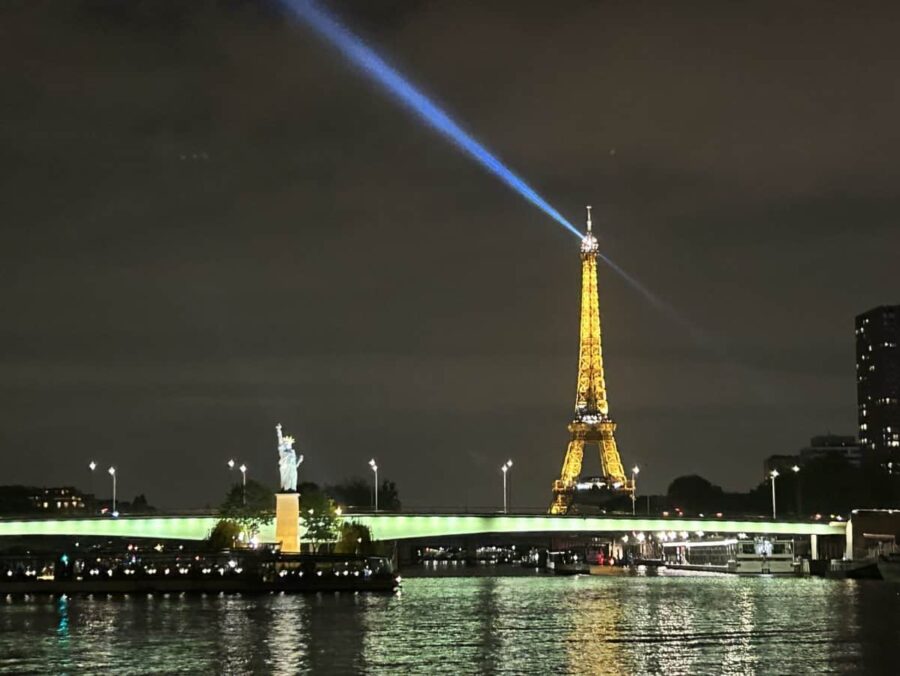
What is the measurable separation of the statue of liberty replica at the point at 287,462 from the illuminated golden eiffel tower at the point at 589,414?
7422 centimetres

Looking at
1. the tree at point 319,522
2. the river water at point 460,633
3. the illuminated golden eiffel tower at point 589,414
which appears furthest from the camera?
the illuminated golden eiffel tower at point 589,414

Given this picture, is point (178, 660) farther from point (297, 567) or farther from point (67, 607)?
point (297, 567)

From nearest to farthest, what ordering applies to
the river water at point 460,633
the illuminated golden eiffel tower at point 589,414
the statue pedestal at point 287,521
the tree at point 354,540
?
1. the river water at point 460,633
2. the statue pedestal at point 287,521
3. the tree at point 354,540
4. the illuminated golden eiffel tower at point 589,414

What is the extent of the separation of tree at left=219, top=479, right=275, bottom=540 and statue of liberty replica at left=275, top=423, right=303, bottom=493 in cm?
2462

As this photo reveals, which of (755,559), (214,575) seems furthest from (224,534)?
(755,559)

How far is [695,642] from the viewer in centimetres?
5691

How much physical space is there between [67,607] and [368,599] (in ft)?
52.4

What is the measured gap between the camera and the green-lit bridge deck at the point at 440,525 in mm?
125594

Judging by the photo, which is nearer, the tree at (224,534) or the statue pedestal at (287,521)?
the statue pedestal at (287,521)

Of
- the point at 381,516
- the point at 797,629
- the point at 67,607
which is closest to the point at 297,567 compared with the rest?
the point at 67,607

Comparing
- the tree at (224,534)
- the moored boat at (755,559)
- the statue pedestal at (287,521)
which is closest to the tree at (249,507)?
the tree at (224,534)

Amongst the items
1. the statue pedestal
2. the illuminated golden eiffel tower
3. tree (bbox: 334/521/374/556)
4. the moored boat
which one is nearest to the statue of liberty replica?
the statue pedestal

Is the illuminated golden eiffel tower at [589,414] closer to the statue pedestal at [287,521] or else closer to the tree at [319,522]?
the tree at [319,522]

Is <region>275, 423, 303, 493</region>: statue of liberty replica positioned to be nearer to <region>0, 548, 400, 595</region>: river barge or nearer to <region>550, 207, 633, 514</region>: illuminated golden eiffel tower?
<region>0, 548, 400, 595</region>: river barge
